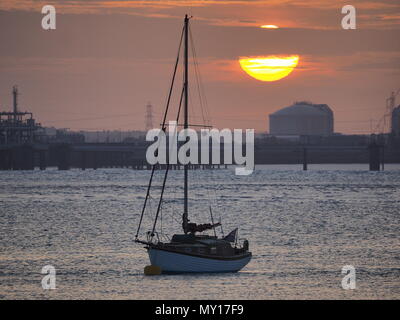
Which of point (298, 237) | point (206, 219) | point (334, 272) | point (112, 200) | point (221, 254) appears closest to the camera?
point (221, 254)

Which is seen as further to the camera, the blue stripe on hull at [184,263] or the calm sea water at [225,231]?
the blue stripe on hull at [184,263]

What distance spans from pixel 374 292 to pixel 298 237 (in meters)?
24.8

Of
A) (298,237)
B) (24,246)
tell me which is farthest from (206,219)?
(24,246)

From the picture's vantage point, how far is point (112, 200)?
110812 mm

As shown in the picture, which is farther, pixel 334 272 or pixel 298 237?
pixel 298 237

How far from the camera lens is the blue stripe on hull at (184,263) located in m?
39.9

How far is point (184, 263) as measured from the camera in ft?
131

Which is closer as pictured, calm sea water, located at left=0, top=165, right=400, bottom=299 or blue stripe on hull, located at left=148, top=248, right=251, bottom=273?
calm sea water, located at left=0, top=165, right=400, bottom=299

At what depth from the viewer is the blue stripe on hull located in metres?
39.9

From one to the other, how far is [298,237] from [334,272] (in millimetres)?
18846

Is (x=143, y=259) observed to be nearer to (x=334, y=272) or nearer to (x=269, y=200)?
(x=334, y=272)

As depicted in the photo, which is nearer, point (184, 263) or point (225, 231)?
point (184, 263)
